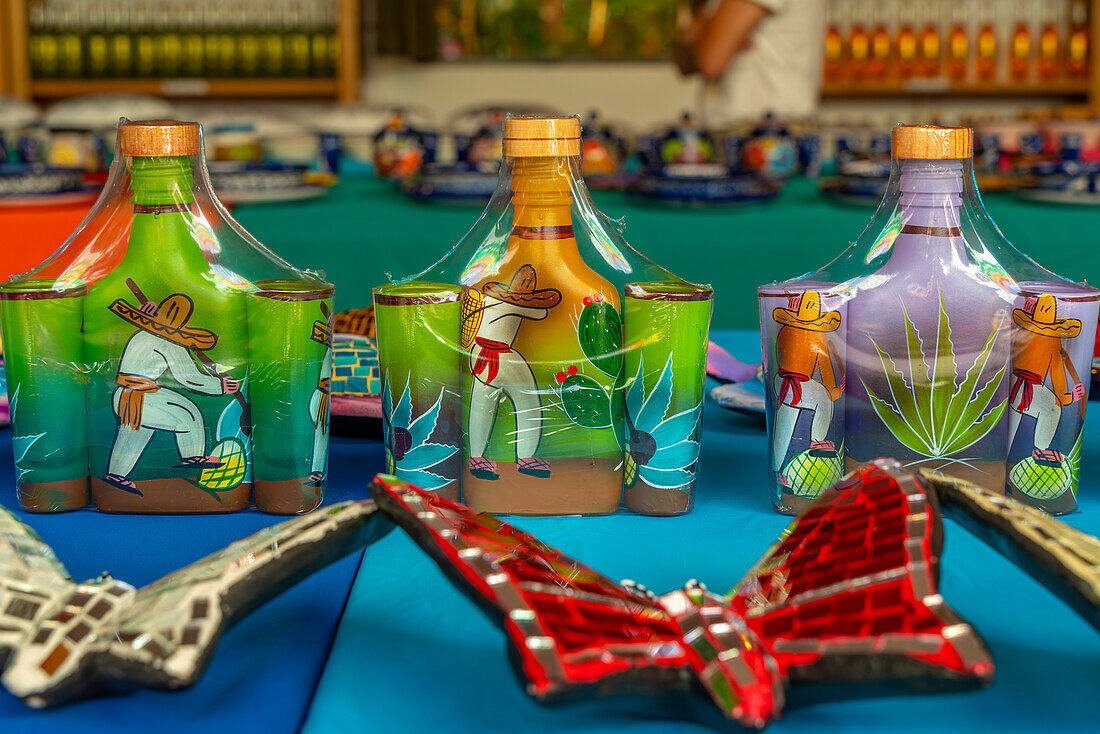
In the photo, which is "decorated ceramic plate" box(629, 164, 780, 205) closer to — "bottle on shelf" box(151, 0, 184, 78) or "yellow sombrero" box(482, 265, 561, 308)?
"yellow sombrero" box(482, 265, 561, 308)

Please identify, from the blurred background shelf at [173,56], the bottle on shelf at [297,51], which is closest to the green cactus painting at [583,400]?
the blurred background shelf at [173,56]

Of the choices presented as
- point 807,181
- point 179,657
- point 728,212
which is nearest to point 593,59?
point 807,181

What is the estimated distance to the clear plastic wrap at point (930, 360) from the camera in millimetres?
590

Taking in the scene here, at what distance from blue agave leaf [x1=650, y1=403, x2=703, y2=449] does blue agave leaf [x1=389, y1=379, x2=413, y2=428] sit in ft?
0.47

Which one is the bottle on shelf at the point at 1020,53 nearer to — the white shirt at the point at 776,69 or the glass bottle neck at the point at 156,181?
the white shirt at the point at 776,69

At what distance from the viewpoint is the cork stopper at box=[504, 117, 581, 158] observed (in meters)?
0.60

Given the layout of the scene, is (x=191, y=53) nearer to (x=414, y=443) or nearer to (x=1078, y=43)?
(x=1078, y=43)

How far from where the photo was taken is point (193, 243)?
0.60 metres

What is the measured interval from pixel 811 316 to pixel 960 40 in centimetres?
411

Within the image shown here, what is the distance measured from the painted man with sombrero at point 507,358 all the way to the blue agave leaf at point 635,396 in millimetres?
53

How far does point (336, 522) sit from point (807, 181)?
1.89 m

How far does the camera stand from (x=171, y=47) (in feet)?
13.3

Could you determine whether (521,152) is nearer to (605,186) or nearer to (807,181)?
(605,186)

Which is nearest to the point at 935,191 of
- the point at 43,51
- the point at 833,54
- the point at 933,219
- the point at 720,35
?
the point at 933,219
